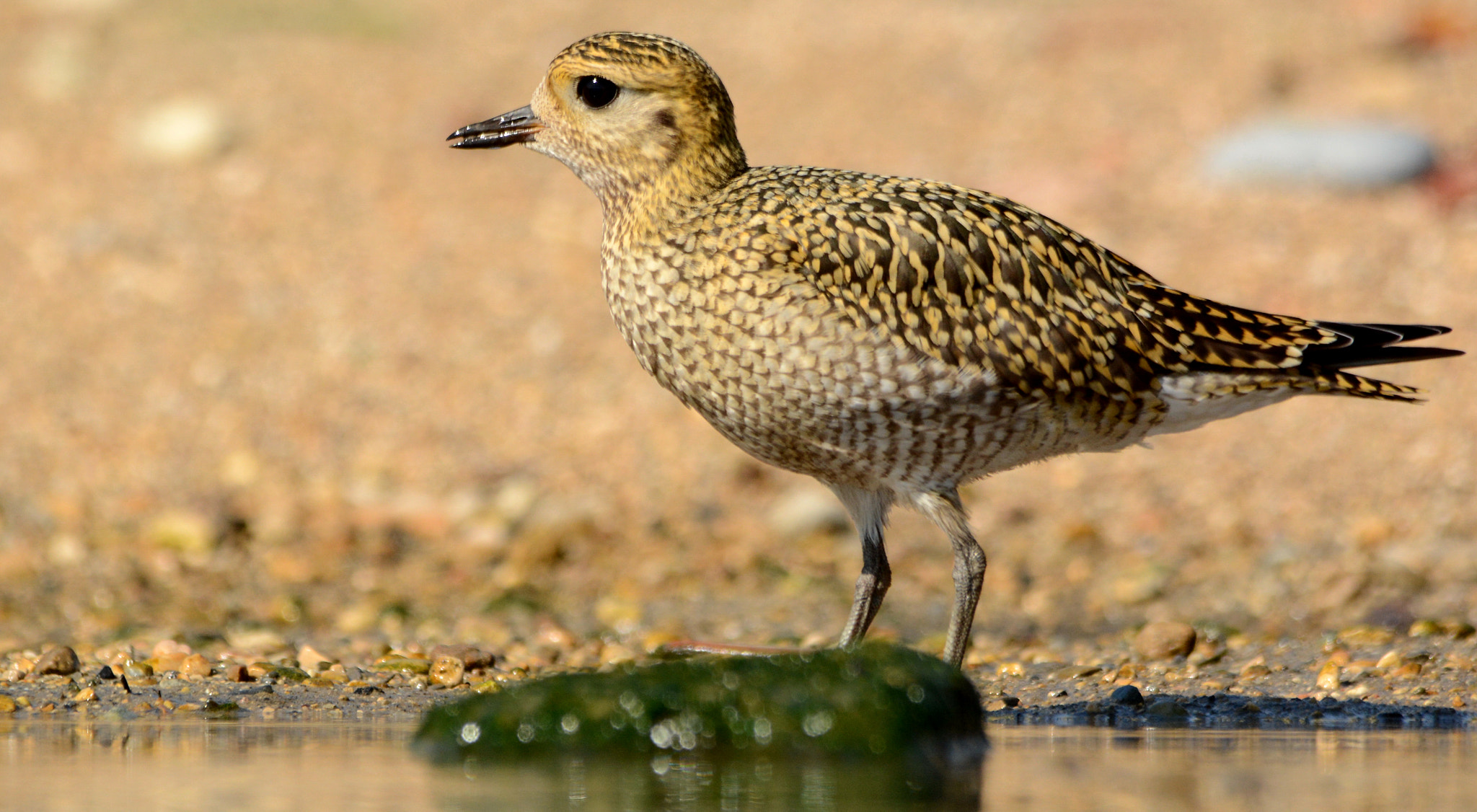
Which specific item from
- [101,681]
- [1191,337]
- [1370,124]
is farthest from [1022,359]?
[1370,124]

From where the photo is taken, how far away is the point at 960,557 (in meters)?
6.78

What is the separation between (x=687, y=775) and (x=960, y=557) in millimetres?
1973

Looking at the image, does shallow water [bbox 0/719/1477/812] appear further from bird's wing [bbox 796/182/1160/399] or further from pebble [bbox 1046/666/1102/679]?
bird's wing [bbox 796/182/1160/399]

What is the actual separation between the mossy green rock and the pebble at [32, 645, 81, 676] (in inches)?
78.6

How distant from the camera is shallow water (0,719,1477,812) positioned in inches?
186

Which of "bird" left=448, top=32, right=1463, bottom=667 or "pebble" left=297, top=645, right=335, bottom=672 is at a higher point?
"bird" left=448, top=32, right=1463, bottom=667

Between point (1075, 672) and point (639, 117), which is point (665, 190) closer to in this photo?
point (639, 117)

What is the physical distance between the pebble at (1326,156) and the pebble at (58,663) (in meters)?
8.82

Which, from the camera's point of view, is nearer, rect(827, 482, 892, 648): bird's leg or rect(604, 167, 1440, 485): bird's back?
rect(604, 167, 1440, 485): bird's back

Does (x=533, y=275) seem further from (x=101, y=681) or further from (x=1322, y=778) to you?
(x=1322, y=778)

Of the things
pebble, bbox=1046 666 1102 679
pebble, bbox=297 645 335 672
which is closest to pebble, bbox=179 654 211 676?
pebble, bbox=297 645 335 672

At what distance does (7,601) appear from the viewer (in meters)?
8.62

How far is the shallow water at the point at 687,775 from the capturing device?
186 inches

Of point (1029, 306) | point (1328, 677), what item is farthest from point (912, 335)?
point (1328, 677)
